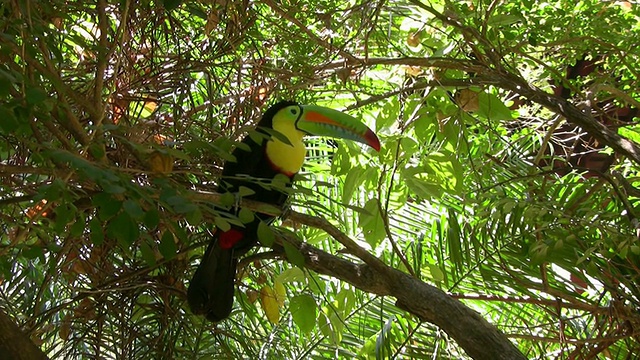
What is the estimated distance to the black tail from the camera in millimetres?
2029

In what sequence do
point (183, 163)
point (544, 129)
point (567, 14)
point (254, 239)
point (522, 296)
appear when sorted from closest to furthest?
point (183, 163) < point (254, 239) < point (567, 14) < point (522, 296) < point (544, 129)

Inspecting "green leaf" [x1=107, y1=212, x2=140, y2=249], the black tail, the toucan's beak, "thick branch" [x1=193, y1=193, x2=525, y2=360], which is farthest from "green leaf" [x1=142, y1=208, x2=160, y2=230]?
the toucan's beak

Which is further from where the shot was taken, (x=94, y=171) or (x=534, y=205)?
(x=534, y=205)

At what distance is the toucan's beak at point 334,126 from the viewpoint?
2180 mm

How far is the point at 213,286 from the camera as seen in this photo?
2.04 meters

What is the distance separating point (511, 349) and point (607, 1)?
151 cm

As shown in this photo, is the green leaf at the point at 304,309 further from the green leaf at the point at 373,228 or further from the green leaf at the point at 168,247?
the green leaf at the point at 168,247

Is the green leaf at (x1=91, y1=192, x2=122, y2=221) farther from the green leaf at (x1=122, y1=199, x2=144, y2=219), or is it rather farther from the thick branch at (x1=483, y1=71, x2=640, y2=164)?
the thick branch at (x1=483, y1=71, x2=640, y2=164)

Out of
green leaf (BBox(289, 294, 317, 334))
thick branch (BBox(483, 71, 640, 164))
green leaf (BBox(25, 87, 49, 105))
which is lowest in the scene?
green leaf (BBox(25, 87, 49, 105))

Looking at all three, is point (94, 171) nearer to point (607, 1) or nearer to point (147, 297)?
point (147, 297)

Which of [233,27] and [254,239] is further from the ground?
[233,27]

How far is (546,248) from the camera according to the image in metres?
2.22

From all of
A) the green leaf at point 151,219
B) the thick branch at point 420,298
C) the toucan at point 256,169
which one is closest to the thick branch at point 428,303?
the thick branch at point 420,298

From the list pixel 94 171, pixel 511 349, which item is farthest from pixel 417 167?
pixel 94 171
